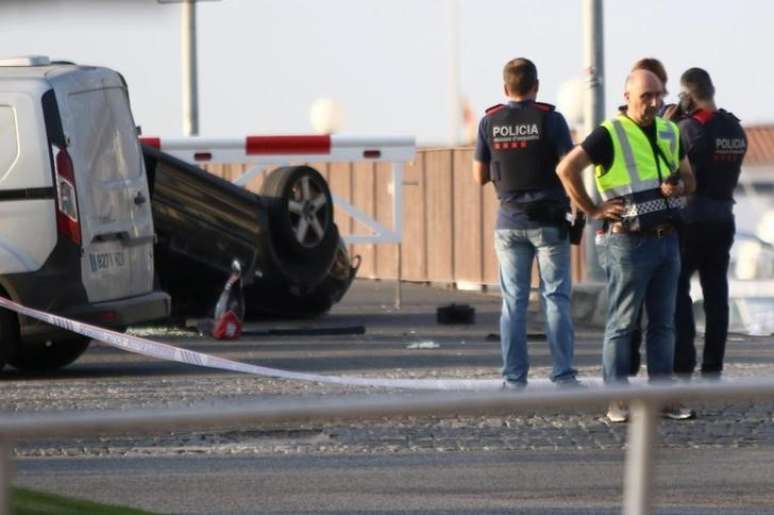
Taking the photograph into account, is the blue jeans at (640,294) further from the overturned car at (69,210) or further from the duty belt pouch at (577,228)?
the overturned car at (69,210)

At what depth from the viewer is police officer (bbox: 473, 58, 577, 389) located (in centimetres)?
929

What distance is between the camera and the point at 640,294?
28.6ft

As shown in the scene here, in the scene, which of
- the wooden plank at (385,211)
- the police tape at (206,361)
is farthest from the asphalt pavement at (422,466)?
the wooden plank at (385,211)

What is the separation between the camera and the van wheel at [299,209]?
1550cm

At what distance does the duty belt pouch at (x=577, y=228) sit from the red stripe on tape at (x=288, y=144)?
8.34 metres

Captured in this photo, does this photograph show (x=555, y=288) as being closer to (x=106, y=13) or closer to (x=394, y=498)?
(x=106, y=13)

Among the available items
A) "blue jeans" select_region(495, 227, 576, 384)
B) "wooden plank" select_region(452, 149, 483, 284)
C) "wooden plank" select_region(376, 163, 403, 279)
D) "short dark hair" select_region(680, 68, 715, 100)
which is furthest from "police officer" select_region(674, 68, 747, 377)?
"wooden plank" select_region(376, 163, 403, 279)

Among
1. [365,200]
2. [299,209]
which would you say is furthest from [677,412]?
[365,200]

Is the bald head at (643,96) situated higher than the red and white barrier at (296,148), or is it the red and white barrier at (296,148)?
the bald head at (643,96)

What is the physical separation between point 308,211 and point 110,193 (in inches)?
168

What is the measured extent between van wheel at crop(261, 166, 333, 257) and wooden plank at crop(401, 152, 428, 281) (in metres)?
7.08

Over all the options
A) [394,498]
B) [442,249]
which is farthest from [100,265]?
[442,249]

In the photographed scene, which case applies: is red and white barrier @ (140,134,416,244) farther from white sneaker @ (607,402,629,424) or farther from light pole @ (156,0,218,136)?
white sneaker @ (607,402,629,424)

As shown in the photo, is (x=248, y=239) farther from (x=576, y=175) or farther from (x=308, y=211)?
(x=576, y=175)
